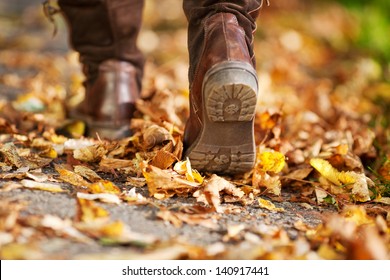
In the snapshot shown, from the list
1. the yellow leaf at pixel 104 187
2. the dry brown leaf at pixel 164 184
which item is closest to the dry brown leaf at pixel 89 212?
the yellow leaf at pixel 104 187

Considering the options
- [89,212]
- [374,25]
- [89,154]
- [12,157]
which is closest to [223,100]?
[89,212]

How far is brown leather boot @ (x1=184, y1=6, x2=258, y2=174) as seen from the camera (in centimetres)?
165

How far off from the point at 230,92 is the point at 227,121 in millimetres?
124

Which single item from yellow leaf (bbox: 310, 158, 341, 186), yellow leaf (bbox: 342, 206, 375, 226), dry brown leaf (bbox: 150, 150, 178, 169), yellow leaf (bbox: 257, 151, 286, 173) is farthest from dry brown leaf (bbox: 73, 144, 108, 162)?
yellow leaf (bbox: 342, 206, 375, 226)

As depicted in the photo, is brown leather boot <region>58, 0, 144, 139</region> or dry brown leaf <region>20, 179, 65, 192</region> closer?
dry brown leaf <region>20, 179, 65, 192</region>

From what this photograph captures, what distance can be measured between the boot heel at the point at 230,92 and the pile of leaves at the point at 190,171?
0.75ft

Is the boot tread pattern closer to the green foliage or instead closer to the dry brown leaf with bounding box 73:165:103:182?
the dry brown leaf with bounding box 73:165:103:182

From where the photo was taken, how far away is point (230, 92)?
5.36 ft

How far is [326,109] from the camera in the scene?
119 inches

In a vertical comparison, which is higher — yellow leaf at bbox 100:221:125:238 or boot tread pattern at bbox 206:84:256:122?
boot tread pattern at bbox 206:84:256:122

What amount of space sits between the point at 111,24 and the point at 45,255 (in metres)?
1.23

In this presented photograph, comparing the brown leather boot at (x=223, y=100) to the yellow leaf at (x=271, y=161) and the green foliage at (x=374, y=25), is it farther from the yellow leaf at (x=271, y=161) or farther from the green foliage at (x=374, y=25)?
the green foliage at (x=374, y=25)

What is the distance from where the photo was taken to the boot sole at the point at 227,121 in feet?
5.38
